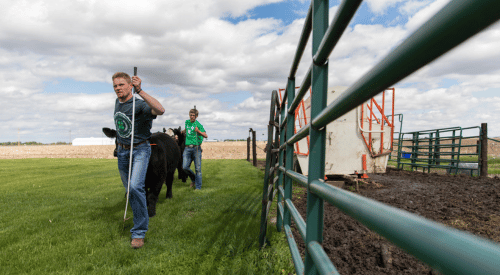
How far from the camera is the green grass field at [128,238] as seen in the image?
2797mm

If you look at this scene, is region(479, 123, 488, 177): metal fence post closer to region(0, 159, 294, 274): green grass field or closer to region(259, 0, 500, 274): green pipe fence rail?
region(0, 159, 294, 274): green grass field

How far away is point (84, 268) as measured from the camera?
9.18 feet

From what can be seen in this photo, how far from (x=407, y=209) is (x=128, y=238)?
180 inches

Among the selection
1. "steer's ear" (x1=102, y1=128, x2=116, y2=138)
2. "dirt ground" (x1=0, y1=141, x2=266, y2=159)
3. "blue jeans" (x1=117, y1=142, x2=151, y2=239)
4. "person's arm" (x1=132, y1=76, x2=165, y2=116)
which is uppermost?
"person's arm" (x1=132, y1=76, x2=165, y2=116)

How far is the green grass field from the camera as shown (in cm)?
280

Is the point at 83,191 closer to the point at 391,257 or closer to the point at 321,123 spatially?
the point at 391,257

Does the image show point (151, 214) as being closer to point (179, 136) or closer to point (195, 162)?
point (195, 162)

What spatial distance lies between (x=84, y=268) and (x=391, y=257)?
10.2ft

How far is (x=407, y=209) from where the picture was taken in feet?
16.4

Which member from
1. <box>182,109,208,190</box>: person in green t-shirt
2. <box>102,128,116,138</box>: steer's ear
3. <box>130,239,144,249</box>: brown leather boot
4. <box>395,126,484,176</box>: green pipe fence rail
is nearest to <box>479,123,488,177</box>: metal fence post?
<box>395,126,484,176</box>: green pipe fence rail

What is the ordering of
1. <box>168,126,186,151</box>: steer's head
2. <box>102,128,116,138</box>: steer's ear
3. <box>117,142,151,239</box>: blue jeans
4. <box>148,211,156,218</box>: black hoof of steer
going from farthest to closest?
1. <box>168,126,186,151</box>: steer's head
2. <box>148,211,156,218</box>: black hoof of steer
3. <box>102,128,116,138</box>: steer's ear
4. <box>117,142,151,239</box>: blue jeans

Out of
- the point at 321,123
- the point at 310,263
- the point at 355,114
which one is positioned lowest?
the point at 310,263

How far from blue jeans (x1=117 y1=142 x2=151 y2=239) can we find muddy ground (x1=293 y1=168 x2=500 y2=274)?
1.94 meters

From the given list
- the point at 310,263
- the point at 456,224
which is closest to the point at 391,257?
the point at 456,224
